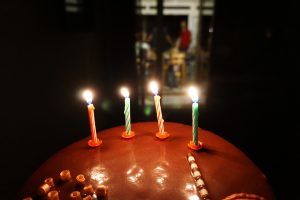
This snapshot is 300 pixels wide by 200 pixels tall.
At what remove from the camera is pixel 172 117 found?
5.57 meters

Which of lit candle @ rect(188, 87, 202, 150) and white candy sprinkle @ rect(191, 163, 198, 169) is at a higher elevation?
lit candle @ rect(188, 87, 202, 150)

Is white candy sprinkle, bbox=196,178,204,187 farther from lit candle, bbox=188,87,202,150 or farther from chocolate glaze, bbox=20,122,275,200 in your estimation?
lit candle, bbox=188,87,202,150

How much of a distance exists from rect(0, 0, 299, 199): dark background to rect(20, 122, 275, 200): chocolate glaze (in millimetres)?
1287

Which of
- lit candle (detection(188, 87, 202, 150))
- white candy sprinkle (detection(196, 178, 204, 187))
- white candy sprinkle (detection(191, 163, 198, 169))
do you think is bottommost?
white candy sprinkle (detection(196, 178, 204, 187))

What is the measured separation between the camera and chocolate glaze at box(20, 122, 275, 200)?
6.15 ft

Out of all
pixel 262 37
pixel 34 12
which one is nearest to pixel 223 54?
pixel 262 37

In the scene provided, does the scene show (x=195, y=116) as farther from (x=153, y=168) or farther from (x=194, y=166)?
(x=153, y=168)

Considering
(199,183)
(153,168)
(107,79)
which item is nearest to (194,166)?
(199,183)

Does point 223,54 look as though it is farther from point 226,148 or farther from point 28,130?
point 28,130

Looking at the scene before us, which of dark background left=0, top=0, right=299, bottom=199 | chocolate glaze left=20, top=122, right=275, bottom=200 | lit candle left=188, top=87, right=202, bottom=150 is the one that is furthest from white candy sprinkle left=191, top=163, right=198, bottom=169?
dark background left=0, top=0, right=299, bottom=199

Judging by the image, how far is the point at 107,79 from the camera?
5051 mm

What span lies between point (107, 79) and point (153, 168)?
3.20 m

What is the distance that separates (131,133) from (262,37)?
3836mm

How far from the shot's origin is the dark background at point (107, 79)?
10.5ft
